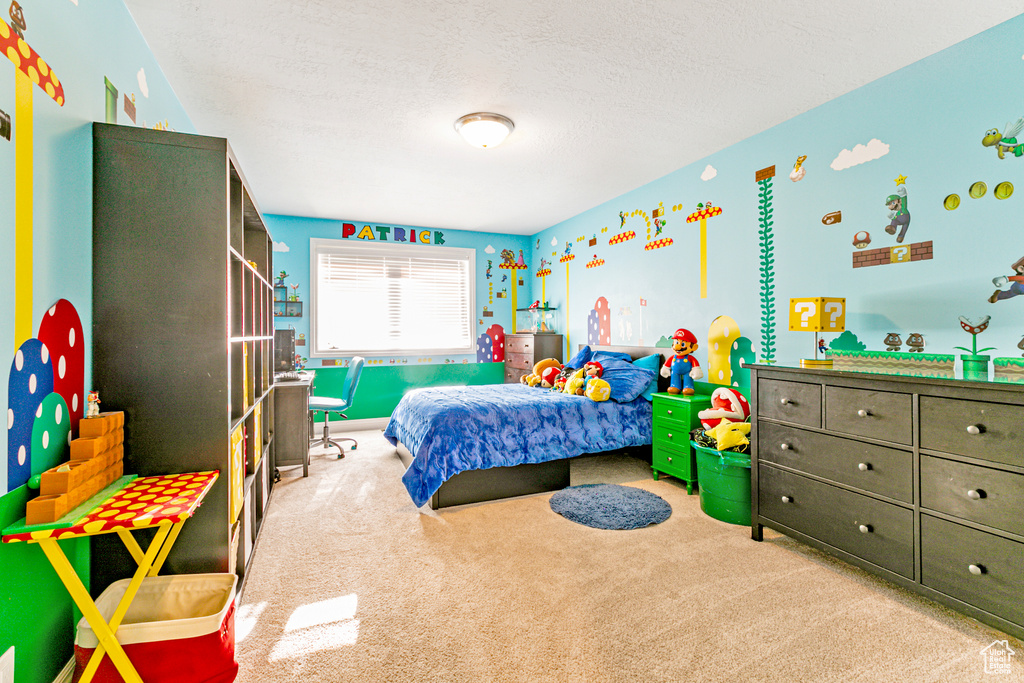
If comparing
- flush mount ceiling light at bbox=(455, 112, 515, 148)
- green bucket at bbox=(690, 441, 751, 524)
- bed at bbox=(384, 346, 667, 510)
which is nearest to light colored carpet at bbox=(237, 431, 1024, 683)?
green bucket at bbox=(690, 441, 751, 524)

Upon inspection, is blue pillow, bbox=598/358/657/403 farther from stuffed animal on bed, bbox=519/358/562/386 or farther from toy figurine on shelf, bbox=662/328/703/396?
stuffed animal on bed, bbox=519/358/562/386

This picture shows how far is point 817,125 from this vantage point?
120 inches

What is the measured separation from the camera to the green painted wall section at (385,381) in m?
5.86

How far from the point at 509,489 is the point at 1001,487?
2582 millimetres

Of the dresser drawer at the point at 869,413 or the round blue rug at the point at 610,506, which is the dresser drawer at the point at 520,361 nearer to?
the round blue rug at the point at 610,506

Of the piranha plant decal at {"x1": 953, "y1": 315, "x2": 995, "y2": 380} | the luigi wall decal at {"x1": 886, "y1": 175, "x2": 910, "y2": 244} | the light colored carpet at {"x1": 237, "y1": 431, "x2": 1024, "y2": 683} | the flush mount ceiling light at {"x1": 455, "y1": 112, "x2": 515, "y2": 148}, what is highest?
the flush mount ceiling light at {"x1": 455, "y1": 112, "x2": 515, "y2": 148}

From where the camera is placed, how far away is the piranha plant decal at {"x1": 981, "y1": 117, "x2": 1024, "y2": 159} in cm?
217

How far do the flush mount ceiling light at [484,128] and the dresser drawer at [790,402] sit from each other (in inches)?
90.3

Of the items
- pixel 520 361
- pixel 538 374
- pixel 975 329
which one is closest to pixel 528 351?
pixel 520 361

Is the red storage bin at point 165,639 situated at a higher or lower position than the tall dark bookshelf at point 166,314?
lower

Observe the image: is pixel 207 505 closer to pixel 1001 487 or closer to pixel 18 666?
pixel 18 666

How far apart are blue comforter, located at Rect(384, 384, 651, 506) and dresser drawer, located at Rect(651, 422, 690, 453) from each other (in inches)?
4.1

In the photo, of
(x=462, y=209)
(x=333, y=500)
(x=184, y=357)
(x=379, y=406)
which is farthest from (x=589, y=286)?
(x=184, y=357)

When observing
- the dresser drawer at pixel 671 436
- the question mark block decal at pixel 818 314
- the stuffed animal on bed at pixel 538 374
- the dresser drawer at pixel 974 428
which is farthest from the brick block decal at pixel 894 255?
the stuffed animal on bed at pixel 538 374
